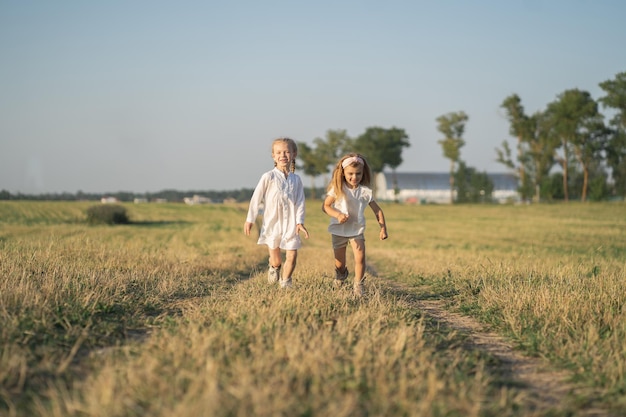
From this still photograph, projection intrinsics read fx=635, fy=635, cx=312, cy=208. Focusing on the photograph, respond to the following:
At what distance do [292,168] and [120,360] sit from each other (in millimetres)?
4635

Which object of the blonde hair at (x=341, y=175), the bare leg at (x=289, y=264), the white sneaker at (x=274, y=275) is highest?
the blonde hair at (x=341, y=175)

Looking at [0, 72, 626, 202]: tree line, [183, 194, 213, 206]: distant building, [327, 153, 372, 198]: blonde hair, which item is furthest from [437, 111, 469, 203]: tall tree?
[327, 153, 372, 198]: blonde hair

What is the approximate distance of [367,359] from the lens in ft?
12.2

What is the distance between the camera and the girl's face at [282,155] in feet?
25.7

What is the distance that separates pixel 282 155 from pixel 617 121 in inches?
2651

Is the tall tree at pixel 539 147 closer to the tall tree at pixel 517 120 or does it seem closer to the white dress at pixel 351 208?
the tall tree at pixel 517 120

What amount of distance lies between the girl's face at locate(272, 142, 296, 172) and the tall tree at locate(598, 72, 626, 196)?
63.4 metres

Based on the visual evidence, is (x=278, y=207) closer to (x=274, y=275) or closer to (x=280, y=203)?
(x=280, y=203)

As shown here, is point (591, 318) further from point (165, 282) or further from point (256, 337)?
point (165, 282)

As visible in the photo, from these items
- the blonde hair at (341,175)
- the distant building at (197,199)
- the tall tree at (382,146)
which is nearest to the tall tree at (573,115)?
the tall tree at (382,146)

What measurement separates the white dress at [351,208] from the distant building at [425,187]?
9662 centimetres

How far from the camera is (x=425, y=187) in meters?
108

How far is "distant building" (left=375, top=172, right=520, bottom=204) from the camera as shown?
10588 centimetres

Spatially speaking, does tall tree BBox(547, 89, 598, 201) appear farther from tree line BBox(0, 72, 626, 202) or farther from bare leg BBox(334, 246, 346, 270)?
bare leg BBox(334, 246, 346, 270)
